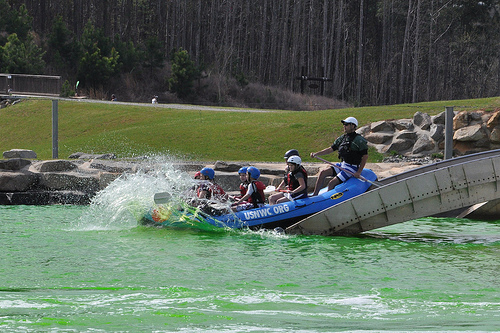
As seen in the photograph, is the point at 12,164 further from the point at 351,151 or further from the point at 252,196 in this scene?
the point at 351,151

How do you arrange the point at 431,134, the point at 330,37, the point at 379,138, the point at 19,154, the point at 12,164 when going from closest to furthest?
the point at 12,164, the point at 431,134, the point at 19,154, the point at 379,138, the point at 330,37

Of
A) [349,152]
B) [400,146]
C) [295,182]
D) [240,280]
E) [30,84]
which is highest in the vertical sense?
[30,84]

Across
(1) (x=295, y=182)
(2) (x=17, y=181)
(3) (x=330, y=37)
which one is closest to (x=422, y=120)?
(1) (x=295, y=182)

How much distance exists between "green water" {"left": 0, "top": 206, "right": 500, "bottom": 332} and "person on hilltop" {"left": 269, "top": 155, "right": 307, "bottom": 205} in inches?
34.3

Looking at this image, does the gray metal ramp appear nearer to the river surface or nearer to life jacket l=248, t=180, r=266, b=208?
the river surface

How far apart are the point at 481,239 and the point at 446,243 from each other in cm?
83

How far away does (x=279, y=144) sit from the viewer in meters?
23.3

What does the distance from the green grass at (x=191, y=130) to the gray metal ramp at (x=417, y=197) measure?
329 inches

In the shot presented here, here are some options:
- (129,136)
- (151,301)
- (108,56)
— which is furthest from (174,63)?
(151,301)

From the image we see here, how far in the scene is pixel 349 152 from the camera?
41.9 ft

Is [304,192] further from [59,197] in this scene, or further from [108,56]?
[108,56]

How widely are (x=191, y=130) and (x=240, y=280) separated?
56.7 ft

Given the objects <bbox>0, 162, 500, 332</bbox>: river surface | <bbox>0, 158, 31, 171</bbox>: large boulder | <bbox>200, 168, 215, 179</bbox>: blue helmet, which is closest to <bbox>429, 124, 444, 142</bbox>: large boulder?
<bbox>0, 162, 500, 332</bbox>: river surface

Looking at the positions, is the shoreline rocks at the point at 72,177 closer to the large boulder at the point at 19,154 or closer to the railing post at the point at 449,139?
the railing post at the point at 449,139
